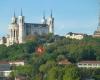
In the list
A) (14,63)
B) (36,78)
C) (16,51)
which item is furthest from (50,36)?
(36,78)

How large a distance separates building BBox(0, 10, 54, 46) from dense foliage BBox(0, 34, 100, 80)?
4.95 meters

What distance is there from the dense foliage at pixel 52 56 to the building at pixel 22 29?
495cm

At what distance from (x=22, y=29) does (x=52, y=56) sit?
28974mm

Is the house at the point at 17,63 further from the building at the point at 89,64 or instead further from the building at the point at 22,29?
the building at the point at 22,29

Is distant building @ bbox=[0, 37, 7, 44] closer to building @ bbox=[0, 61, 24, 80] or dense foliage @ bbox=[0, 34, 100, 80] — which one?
dense foliage @ bbox=[0, 34, 100, 80]

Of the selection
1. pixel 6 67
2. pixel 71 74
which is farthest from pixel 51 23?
pixel 71 74

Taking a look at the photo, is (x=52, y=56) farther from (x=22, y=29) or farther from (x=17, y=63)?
(x=22, y=29)

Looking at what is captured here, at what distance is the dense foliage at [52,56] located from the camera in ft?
207

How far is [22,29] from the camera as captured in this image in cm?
10606

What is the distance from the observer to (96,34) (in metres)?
99.0

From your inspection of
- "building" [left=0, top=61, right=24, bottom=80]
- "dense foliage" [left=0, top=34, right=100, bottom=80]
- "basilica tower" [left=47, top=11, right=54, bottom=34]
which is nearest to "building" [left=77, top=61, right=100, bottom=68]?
"dense foliage" [left=0, top=34, right=100, bottom=80]

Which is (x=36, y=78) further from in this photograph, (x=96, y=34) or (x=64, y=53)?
(x=96, y=34)

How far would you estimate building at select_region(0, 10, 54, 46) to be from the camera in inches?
4122

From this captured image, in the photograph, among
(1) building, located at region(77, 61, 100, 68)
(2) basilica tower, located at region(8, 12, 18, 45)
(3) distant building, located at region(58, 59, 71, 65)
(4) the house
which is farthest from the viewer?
(2) basilica tower, located at region(8, 12, 18, 45)
